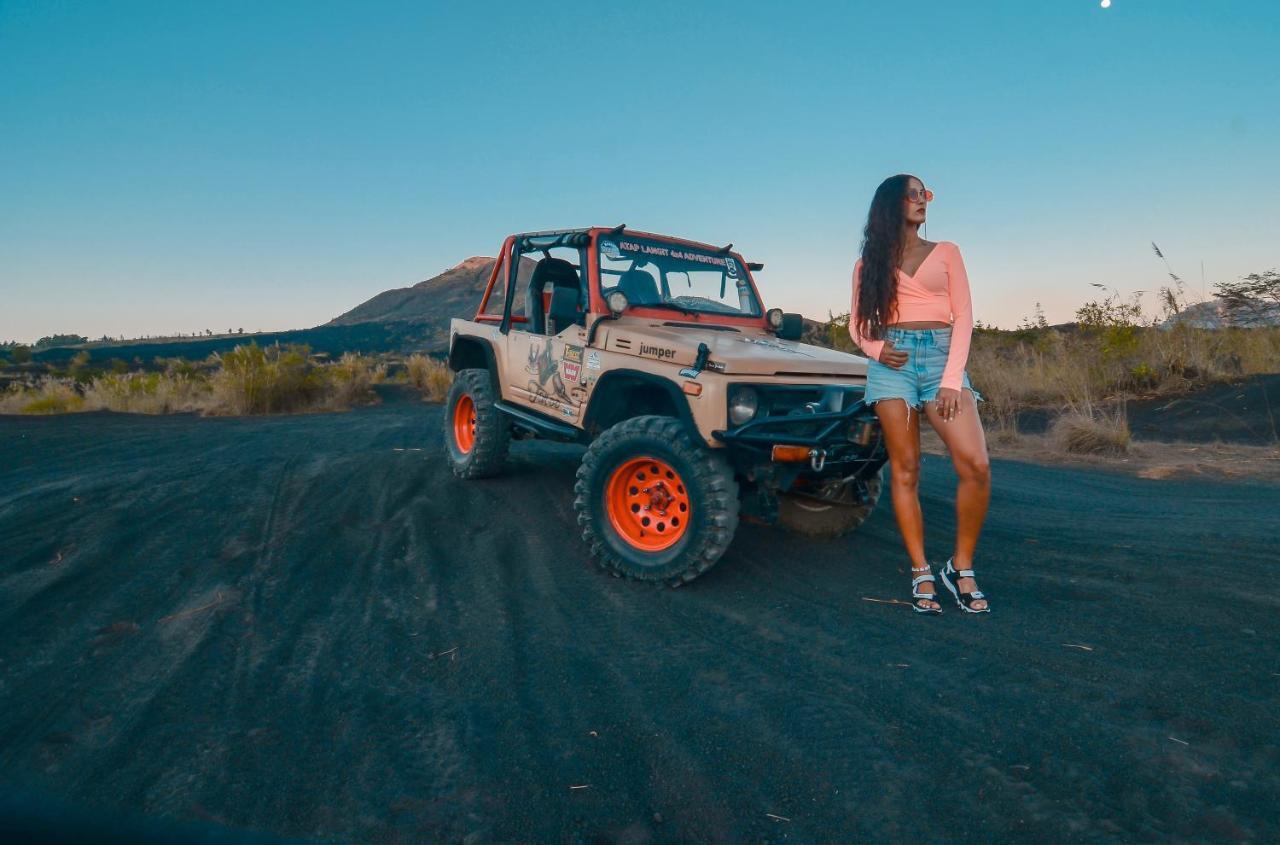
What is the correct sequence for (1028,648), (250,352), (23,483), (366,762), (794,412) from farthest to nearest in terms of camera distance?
1. (250,352)
2. (23,483)
3. (794,412)
4. (1028,648)
5. (366,762)

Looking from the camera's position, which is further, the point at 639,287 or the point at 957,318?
the point at 639,287

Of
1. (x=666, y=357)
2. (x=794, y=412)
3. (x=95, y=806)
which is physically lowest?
(x=95, y=806)

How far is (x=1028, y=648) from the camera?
10.3 ft

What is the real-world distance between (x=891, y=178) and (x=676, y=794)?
2.91m

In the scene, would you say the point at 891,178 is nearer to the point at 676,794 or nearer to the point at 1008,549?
the point at 1008,549

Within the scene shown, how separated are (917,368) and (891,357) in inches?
5.6

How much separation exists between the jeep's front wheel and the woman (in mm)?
919

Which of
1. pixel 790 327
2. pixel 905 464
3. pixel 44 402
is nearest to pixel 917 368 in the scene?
pixel 905 464

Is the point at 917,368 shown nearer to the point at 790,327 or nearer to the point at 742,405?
the point at 742,405

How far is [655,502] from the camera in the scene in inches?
172

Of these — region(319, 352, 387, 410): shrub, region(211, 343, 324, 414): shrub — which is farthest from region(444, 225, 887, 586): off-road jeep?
region(319, 352, 387, 410): shrub

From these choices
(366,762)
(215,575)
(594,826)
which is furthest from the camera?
(215,575)

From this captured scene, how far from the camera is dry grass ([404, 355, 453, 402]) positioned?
18719 mm

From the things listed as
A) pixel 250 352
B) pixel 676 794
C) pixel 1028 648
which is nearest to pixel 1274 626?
pixel 1028 648
